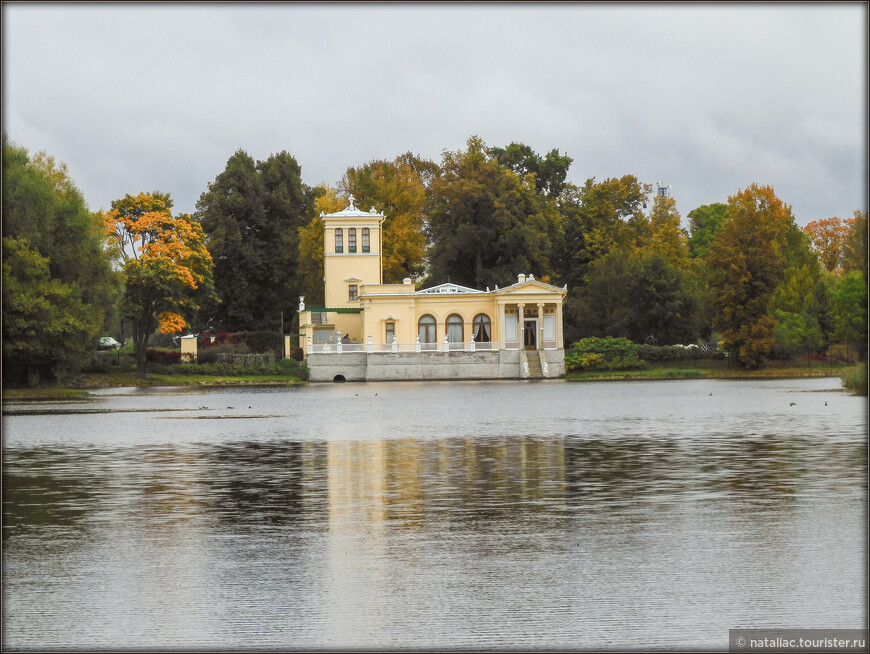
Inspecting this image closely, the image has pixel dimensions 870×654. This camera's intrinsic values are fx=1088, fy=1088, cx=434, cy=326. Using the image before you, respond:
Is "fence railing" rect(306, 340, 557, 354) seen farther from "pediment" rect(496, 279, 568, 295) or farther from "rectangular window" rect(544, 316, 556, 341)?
"pediment" rect(496, 279, 568, 295)

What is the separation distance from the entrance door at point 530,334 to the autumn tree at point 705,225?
30.2 meters

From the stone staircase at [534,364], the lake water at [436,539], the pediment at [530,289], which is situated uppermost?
the pediment at [530,289]

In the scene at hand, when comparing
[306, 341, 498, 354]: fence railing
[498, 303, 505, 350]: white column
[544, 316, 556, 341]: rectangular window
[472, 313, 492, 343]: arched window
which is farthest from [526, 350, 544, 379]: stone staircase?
[472, 313, 492, 343]: arched window

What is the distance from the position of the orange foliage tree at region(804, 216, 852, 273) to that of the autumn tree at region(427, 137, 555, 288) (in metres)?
27.1

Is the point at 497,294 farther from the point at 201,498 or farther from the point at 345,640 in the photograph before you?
the point at 345,640

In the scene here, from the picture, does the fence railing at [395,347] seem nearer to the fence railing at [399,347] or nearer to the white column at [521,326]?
the fence railing at [399,347]

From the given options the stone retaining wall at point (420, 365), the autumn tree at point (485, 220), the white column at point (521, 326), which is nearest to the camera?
the stone retaining wall at point (420, 365)

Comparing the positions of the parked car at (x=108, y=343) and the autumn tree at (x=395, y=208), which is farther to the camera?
the parked car at (x=108, y=343)

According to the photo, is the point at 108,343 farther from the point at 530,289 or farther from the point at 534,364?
the point at 534,364

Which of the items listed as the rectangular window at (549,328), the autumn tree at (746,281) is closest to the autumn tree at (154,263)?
the rectangular window at (549,328)

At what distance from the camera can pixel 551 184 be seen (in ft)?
345

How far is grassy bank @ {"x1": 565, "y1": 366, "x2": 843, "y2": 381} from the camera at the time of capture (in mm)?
70250

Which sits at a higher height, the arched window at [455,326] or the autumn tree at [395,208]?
the autumn tree at [395,208]

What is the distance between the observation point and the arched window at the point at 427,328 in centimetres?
8069
